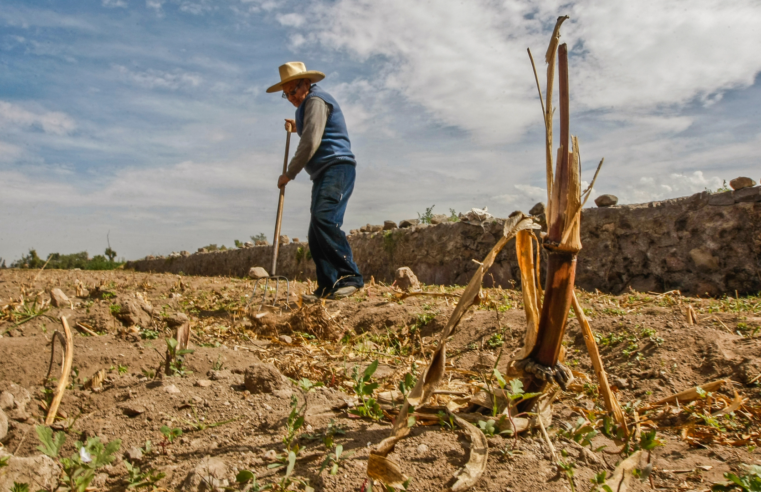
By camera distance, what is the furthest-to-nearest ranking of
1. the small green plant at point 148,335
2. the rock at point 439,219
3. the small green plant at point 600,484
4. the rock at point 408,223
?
the rock at point 408,223 → the rock at point 439,219 → the small green plant at point 148,335 → the small green plant at point 600,484

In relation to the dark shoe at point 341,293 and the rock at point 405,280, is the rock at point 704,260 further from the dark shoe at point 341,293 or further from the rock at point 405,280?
the dark shoe at point 341,293

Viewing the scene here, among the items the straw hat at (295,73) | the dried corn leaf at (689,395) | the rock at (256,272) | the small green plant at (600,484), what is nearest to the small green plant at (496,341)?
the dried corn leaf at (689,395)

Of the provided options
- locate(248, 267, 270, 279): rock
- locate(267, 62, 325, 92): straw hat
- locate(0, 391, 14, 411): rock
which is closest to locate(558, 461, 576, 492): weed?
locate(0, 391, 14, 411): rock

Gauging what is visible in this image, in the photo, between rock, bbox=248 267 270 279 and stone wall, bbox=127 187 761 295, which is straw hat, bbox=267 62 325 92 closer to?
stone wall, bbox=127 187 761 295

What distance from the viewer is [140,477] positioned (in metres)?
1.32

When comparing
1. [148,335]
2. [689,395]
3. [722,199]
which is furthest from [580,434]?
[722,199]

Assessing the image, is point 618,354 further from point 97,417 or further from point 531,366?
point 97,417

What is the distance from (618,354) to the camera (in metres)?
2.34

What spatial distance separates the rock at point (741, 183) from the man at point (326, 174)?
3.28 metres

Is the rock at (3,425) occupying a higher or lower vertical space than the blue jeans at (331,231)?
lower

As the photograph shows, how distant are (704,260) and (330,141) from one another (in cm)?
344

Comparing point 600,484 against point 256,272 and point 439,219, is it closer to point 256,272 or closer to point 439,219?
point 439,219

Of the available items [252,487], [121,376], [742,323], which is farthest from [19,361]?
[742,323]

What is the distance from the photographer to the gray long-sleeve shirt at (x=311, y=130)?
4.37m
